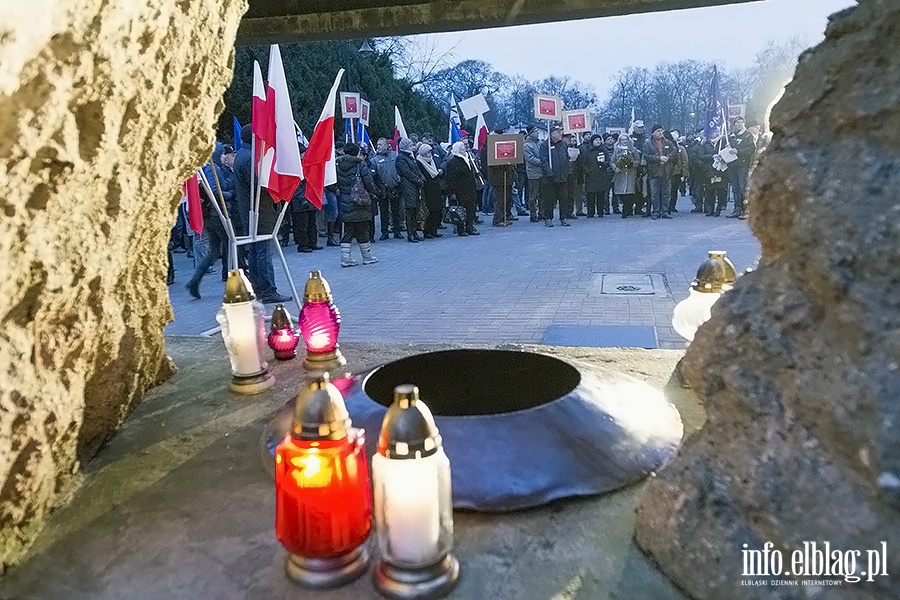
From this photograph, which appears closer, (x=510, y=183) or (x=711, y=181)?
(x=711, y=181)

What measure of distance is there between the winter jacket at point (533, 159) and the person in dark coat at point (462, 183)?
1675 mm

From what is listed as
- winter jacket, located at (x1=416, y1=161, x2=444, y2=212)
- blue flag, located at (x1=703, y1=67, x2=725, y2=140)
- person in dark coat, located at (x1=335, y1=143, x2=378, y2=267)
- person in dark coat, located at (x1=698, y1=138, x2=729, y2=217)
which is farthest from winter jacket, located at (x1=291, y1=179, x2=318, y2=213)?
blue flag, located at (x1=703, y1=67, x2=725, y2=140)

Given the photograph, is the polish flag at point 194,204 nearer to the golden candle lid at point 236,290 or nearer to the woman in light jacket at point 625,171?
the golden candle lid at point 236,290

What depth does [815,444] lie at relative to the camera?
1529mm

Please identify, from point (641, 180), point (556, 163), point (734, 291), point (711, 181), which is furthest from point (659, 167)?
point (734, 291)

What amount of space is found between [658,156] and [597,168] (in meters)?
1.30

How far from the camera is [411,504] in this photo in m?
1.73

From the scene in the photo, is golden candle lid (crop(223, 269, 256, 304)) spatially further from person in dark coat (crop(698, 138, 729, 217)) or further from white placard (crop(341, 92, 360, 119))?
person in dark coat (crop(698, 138, 729, 217))

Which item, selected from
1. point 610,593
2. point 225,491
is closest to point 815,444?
point 610,593

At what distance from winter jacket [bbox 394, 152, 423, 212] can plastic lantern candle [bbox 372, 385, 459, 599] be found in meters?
11.6

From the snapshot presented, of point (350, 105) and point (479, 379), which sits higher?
point (350, 105)

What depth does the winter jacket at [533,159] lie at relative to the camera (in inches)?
587

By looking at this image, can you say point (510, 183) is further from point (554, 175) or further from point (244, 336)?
point (244, 336)

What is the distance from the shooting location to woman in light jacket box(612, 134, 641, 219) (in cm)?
1473
